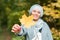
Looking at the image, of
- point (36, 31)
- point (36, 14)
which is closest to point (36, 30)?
point (36, 31)

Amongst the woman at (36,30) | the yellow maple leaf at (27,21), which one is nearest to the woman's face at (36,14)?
the woman at (36,30)

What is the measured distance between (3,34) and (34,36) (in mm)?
6322

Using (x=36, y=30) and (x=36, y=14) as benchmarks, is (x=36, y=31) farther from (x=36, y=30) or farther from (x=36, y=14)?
(x=36, y=14)

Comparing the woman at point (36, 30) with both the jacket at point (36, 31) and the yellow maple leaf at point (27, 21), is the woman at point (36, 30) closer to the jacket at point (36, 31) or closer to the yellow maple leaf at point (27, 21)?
the jacket at point (36, 31)

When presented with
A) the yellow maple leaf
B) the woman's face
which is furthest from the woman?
the yellow maple leaf

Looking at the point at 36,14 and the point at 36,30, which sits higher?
the point at 36,14

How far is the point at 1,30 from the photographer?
36.0ft

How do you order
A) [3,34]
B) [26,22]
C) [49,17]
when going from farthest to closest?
[3,34], [49,17], [26,22]

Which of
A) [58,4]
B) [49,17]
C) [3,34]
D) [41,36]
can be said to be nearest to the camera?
[41,36]

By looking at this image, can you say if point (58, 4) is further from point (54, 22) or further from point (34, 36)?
point (34, 36)

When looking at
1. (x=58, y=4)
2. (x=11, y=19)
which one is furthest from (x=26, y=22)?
(x=11, y=19)

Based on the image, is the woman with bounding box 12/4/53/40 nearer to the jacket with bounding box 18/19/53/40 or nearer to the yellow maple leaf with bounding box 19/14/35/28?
the jacket with bounding box 18/19/53/40

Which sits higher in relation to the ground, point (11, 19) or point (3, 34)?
point (11, 19)

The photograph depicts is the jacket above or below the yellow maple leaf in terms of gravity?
below
